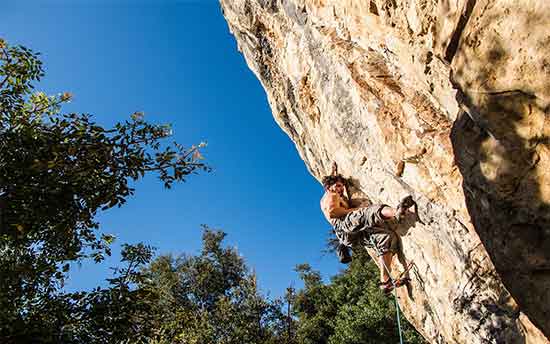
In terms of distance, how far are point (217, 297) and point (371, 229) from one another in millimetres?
19822

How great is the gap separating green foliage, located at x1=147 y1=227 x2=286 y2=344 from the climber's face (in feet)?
40.6

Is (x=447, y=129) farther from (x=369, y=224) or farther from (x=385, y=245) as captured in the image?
(x=385, y=245)

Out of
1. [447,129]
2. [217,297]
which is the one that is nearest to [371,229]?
[447,129]

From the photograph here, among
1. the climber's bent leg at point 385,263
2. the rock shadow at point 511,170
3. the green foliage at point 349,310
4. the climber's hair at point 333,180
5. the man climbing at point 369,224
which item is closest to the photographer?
the rock shadow at point 511,170

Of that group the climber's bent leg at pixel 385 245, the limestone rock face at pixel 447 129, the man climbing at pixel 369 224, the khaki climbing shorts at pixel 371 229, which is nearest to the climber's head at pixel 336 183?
the man climbing at pixel 369 224

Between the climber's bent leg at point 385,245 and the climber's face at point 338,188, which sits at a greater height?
the climber's face at point 338,188

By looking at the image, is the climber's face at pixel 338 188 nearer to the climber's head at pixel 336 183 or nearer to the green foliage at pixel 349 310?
the climber's head at pixel 336 183

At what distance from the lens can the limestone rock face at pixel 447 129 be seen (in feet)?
11.5

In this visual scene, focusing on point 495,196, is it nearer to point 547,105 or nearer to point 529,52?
point 547,105

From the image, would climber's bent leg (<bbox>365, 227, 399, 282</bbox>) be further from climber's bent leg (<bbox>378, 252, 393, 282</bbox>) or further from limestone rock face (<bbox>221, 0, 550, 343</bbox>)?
limestone rock face (<bbox>221, 0, 550, 343</bbox>)

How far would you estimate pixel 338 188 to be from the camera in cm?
755

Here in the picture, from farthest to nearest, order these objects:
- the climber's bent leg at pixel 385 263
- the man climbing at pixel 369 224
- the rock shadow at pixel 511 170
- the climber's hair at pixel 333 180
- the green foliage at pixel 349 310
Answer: the green foliage at pixel 349 310, the climber's hair at pixel 333 180, the climber's bent leg at pixel 385 263, the man climbing at pixel 369 224, the rock shadow at pixel 511 170

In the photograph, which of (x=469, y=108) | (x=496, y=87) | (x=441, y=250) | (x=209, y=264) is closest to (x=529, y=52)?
(x=496, y=87)

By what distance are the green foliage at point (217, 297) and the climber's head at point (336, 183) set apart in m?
12.3
